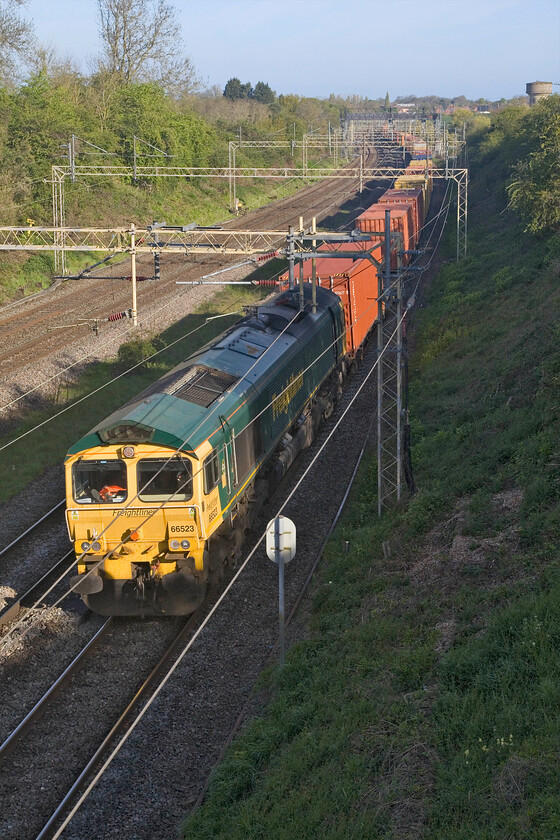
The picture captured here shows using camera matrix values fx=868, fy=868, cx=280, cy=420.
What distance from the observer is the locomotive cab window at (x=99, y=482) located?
45.1 feet

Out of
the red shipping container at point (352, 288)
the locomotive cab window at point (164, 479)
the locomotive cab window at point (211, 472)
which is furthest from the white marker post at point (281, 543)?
the red shipping container at point (352, 288)

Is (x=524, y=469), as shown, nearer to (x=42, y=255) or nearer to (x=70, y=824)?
(x=70, y=824)

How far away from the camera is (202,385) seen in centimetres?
1614

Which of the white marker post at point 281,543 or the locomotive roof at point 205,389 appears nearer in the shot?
the white marker post at point 281,543

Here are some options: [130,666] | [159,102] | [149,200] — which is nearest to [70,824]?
[130,666]

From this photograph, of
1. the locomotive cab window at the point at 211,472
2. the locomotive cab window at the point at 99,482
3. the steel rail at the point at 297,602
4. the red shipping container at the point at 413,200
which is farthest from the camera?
the red shipping container at the point at 413,200

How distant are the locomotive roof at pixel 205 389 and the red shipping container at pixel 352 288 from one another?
17.5 feet

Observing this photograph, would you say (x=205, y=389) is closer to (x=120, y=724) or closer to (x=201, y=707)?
(x=201, y=707)

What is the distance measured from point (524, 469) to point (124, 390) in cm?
1655

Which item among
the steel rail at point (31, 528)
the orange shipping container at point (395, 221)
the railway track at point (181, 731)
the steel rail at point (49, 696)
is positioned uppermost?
the orange shipping container at point (395, 221)

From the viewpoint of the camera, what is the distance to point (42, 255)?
155 ft

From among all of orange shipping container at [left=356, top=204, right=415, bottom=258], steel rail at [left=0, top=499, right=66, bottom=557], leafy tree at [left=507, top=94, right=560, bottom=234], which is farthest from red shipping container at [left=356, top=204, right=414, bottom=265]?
steel rail at [left=0, top=499, right=66, bottom=557]

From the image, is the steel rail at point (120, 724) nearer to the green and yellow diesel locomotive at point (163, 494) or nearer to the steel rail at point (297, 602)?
the green and yellow diesel locomotive at point (163, 494)

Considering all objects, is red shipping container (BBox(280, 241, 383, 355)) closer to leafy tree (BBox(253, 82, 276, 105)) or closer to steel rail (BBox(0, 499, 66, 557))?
steel rail (BBox(0, 499, 66, 557))
